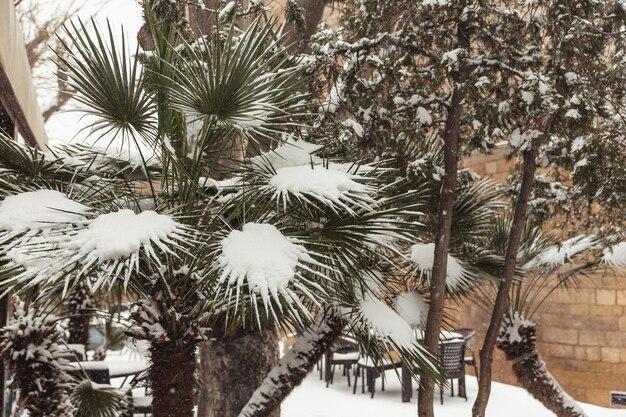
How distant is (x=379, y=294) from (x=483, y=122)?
176 cm

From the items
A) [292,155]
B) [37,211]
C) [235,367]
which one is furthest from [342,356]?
[37,211]

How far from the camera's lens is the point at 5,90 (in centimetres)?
443

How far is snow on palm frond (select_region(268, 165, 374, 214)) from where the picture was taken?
112 inches

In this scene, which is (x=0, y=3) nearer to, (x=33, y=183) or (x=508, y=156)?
(x=33, y=183)

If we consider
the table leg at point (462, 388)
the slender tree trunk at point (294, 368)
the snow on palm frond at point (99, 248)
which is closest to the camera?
the snow on palm frond at point (99, 248)

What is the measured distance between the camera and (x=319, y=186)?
289 cm

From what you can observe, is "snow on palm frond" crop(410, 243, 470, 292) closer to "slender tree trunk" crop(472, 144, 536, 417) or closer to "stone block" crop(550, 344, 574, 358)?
"slender tree trunk" crop(472, 144, 536, 417)

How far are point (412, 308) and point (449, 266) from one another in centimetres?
40

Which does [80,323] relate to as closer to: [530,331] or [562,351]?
[530,331]

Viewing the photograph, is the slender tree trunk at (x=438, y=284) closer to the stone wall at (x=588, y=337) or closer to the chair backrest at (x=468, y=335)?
the chair backrest at (x=468, y=335)

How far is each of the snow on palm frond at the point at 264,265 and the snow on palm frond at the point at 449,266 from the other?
75.1 inches

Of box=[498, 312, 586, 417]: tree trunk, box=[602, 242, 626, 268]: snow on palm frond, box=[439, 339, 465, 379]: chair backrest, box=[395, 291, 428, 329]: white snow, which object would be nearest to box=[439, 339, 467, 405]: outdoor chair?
box=[439, 339, 465, 379]: chair backrest

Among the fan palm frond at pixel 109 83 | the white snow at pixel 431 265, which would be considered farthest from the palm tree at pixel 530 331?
the fan palm frond at pixel 109 83

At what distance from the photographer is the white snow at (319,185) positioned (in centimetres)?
285
